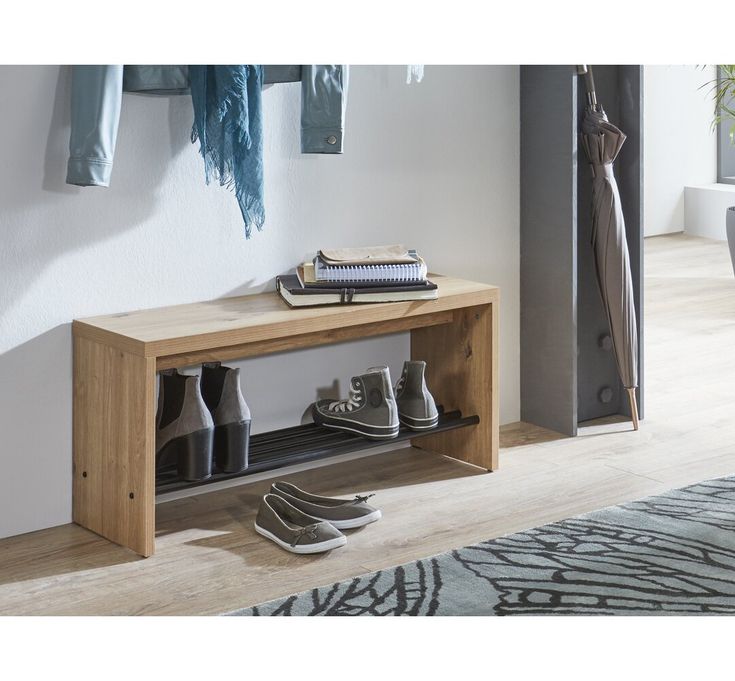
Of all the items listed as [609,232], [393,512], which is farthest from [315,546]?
[609,232]

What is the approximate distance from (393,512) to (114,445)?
0.72 m

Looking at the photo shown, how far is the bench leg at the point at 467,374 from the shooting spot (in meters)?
2.72

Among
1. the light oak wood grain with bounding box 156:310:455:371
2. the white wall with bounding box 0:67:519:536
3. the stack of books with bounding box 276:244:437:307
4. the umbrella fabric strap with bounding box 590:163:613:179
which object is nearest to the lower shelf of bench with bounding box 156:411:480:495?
the white wall with bounding box 0:67:519:536

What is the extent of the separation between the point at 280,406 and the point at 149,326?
1.98ft

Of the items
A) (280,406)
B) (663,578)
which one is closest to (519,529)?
(663,578)

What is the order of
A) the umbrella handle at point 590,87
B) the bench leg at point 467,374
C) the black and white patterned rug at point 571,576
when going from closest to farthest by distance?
the black and white patterned rug at point 571,576 → the bench leg at point 467,374 → the umbrella handle at point 590,87

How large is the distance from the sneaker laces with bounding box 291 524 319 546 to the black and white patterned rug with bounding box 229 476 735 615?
0.21 meters

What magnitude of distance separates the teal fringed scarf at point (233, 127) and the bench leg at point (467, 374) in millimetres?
721

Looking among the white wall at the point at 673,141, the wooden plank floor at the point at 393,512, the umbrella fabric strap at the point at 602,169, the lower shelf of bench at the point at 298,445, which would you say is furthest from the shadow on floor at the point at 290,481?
the white wall at the point at 673,141

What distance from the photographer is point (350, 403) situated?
2623mm

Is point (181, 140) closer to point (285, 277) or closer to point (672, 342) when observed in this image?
point (285, 277)

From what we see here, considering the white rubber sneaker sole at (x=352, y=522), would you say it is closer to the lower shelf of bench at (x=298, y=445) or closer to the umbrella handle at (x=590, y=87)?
the lower shelf of bench at (x=298, y=445)

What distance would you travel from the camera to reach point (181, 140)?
2451mm
